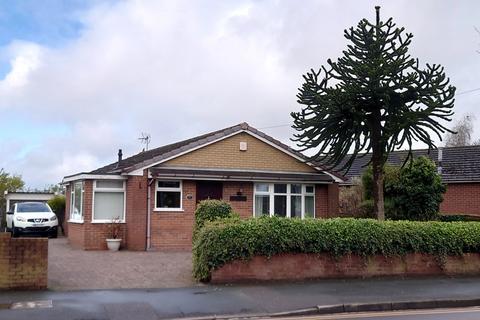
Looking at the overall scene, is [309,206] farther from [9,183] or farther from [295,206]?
[9,183]

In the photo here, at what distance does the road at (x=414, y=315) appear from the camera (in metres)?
10.5

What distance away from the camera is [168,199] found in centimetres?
2222

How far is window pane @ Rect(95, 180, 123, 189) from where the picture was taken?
22.3 metres

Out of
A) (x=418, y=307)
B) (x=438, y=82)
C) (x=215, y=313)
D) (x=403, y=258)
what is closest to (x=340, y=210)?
(x=438, y=82)

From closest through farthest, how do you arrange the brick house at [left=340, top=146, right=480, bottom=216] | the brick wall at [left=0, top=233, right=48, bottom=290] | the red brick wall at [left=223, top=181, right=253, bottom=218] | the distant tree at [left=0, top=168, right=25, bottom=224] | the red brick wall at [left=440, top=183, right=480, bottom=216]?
1. the brick wall at [left=0, top=233, right=48, bottom=290]
2. the red brick wall at [left=223, top=181, right=253, bottom=218]
3. the red brick wall at [left=440, top=183, right=480, bottom=216]
4. the brick house at [left=340, top=146, right=480, bottom=216]
5. the distant tree at [left=0, top=168, right=25, bottom=224]

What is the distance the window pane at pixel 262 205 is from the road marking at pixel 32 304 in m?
13.4

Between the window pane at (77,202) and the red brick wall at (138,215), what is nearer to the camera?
the red brick wall at (138,215)

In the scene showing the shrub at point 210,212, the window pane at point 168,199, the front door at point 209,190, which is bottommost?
the shrub at point 210,212

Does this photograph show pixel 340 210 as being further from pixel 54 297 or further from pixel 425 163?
pixel 54 297

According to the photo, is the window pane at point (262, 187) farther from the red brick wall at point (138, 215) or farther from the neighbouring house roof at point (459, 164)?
the red brick wall at point (138, 215)

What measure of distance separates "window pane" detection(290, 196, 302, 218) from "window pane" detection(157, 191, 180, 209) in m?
5.05

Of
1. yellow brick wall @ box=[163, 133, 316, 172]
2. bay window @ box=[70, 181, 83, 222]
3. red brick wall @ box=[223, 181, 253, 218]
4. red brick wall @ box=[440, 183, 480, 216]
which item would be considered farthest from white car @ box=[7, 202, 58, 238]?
red brick wall @ box=[440, 183, 480, 216]

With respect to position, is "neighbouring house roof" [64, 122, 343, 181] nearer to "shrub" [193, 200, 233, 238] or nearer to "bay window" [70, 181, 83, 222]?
"bay window" [70, 181, 83, 222]

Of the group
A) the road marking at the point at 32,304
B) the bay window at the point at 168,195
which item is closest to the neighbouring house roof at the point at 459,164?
the bay window at the point at 168,195
